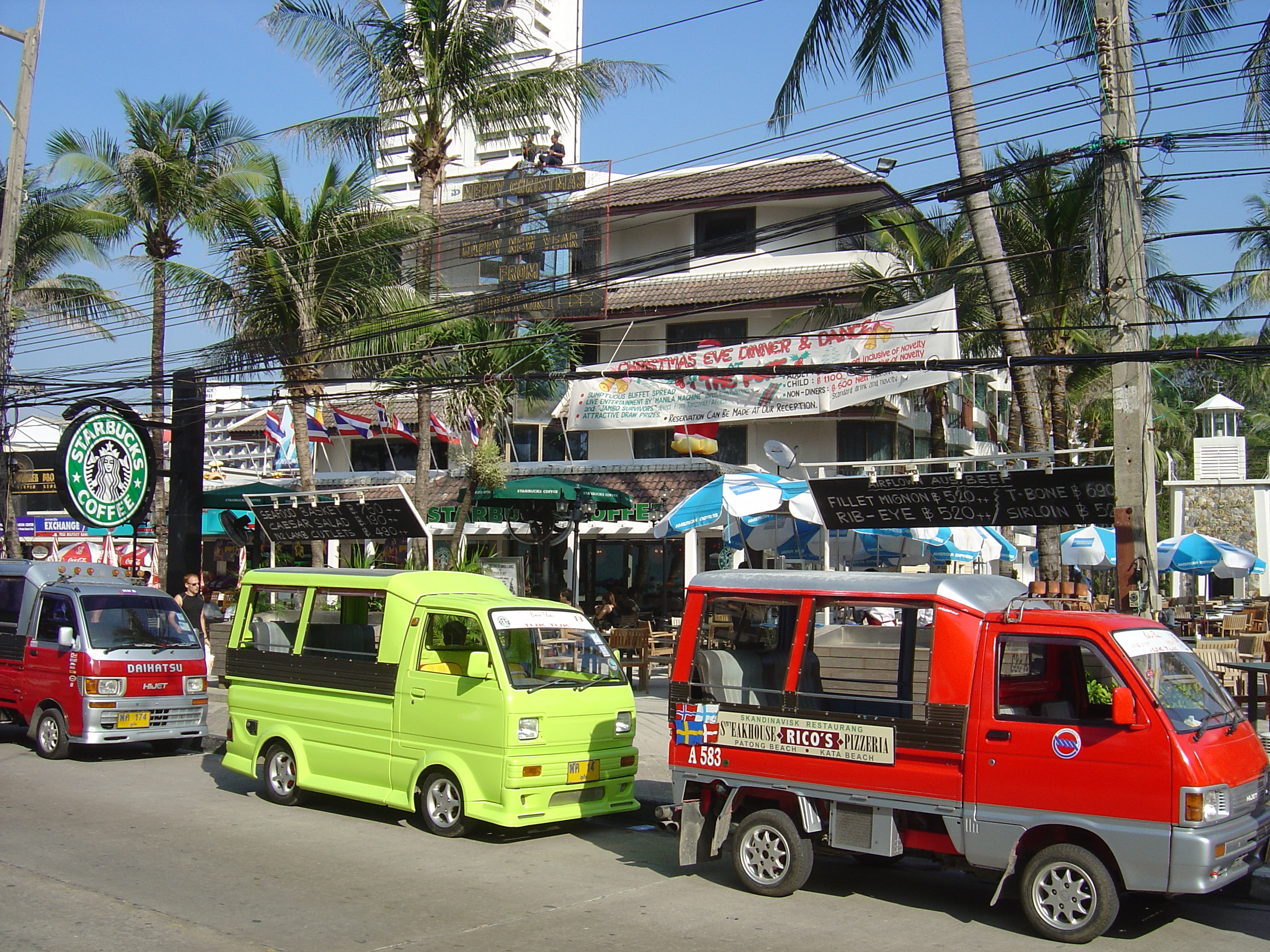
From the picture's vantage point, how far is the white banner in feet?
52.8

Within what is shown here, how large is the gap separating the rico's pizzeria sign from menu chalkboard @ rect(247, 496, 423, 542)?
881 centimetres

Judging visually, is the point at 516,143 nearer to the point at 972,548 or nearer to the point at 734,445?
the point at 734,445

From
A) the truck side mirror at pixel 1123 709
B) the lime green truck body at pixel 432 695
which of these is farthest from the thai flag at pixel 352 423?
the truck side mirror at pixel 1123 709

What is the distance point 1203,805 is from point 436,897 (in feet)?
16.0

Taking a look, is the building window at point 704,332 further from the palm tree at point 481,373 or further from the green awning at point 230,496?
the green awning at point 230,496

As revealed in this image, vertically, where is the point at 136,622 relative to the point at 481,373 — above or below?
below

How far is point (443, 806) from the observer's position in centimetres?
966

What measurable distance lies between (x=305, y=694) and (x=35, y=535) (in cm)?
2938

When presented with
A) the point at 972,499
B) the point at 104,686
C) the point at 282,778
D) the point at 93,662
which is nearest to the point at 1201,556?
the point at 972,499

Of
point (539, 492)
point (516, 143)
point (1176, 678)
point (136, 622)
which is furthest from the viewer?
point (516, 143)

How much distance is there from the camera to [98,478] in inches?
722

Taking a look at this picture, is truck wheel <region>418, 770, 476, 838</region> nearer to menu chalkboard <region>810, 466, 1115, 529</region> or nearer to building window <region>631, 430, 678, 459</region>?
menu chalkboard <region>810, 466, 1115, 529</region>

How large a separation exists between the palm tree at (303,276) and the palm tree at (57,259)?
7.58m

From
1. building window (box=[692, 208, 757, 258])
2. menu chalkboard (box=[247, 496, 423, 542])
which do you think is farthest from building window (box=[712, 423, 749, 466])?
menu chalkboard (box=[247, 496, 423, 542])
